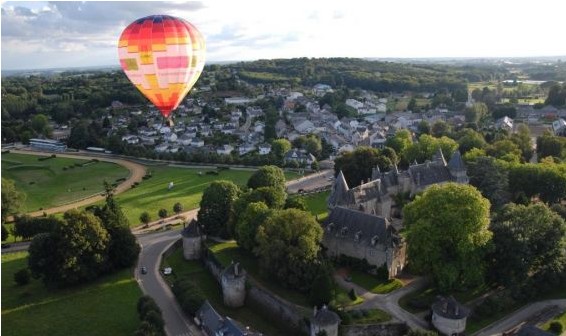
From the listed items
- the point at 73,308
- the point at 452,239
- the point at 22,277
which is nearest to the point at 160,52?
the point at 73,308

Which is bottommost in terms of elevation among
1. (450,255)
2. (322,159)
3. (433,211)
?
(322,159)

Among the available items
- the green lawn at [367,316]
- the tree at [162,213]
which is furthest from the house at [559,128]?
the green lawn at [367,316]

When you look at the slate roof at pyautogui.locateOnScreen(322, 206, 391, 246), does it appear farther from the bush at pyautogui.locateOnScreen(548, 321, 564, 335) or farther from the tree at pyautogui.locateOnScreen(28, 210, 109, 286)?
the tree at pyautogui.locateOnScreen(28, 210, 109, 286)

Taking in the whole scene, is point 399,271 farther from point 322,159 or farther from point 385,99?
point 385,99

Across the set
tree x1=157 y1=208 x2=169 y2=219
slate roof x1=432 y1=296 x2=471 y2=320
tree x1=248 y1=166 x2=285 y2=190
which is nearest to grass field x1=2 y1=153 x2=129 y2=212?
tree x1=157 y1=208 x2=169 y2=219

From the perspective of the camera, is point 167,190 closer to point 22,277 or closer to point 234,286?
point 22,277

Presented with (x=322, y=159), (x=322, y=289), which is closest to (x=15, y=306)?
(x=322, y=289)
